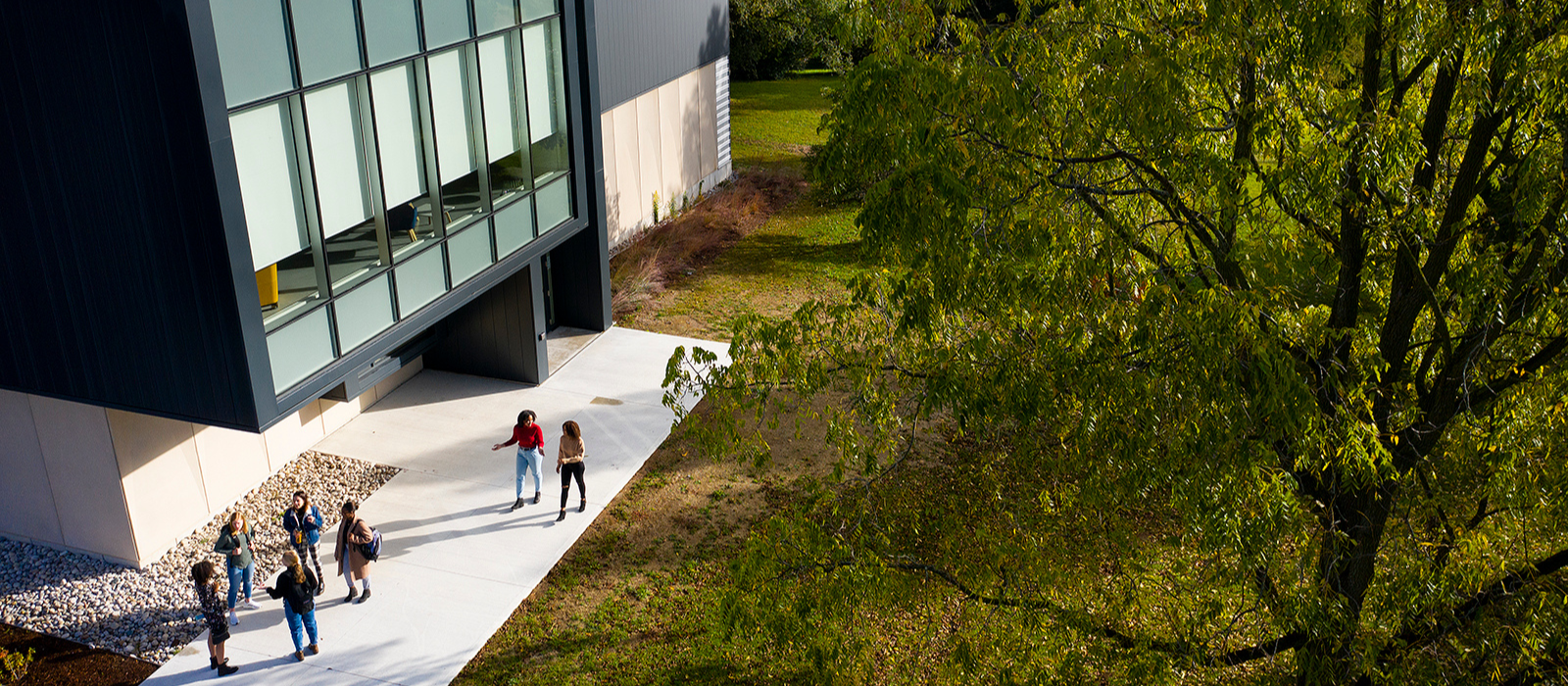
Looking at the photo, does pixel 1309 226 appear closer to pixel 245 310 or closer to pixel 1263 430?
pixel 1263 430

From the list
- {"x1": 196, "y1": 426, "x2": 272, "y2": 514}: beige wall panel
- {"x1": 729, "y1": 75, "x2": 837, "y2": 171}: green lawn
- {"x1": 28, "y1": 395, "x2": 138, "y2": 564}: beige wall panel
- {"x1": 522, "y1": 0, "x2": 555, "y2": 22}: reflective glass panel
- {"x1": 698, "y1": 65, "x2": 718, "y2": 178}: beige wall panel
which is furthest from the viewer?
{"x1": 729, "y1": 75, "x2": 837, "y2": 171}: green lawn

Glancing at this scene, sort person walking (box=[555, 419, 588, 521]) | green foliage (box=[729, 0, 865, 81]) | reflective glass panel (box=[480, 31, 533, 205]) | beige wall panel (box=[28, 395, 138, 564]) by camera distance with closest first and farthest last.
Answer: beige wall panel (box=[28, 395, 138, 564]) → person walking (box=[555, 419, 588, 521]) → reflective glass panel (box=[480, 31, 533, 205]) → green foliage (box=[729, 0, 865, 81])

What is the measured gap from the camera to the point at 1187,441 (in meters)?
5.93

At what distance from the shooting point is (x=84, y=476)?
454 inches

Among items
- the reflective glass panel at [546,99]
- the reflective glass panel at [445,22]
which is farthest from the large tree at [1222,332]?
the reflective glass panel at [546,99]

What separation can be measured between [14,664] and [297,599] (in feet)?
7.57

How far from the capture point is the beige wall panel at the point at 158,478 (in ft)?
37.5

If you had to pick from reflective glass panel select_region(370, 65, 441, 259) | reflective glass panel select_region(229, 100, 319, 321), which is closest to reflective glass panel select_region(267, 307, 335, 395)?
reflective glass panel select_region(229, 100, 319, 321)

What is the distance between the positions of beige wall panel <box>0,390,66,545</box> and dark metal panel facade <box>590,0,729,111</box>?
1006 centimetres

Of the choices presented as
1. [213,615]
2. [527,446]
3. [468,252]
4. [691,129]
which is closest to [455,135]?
[468,252]

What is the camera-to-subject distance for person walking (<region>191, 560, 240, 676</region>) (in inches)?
388

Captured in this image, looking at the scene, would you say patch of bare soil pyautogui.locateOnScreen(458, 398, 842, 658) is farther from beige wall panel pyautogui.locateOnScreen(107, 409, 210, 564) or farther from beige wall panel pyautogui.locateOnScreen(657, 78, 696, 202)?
beige wall panel pyautogui.locateOnScreen(657, 78, 696, 202)

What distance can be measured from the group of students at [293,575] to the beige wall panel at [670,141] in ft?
47.0

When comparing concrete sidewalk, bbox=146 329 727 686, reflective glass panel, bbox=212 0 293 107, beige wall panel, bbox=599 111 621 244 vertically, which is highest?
reflective glass panel, bbox=212 0 293 107
